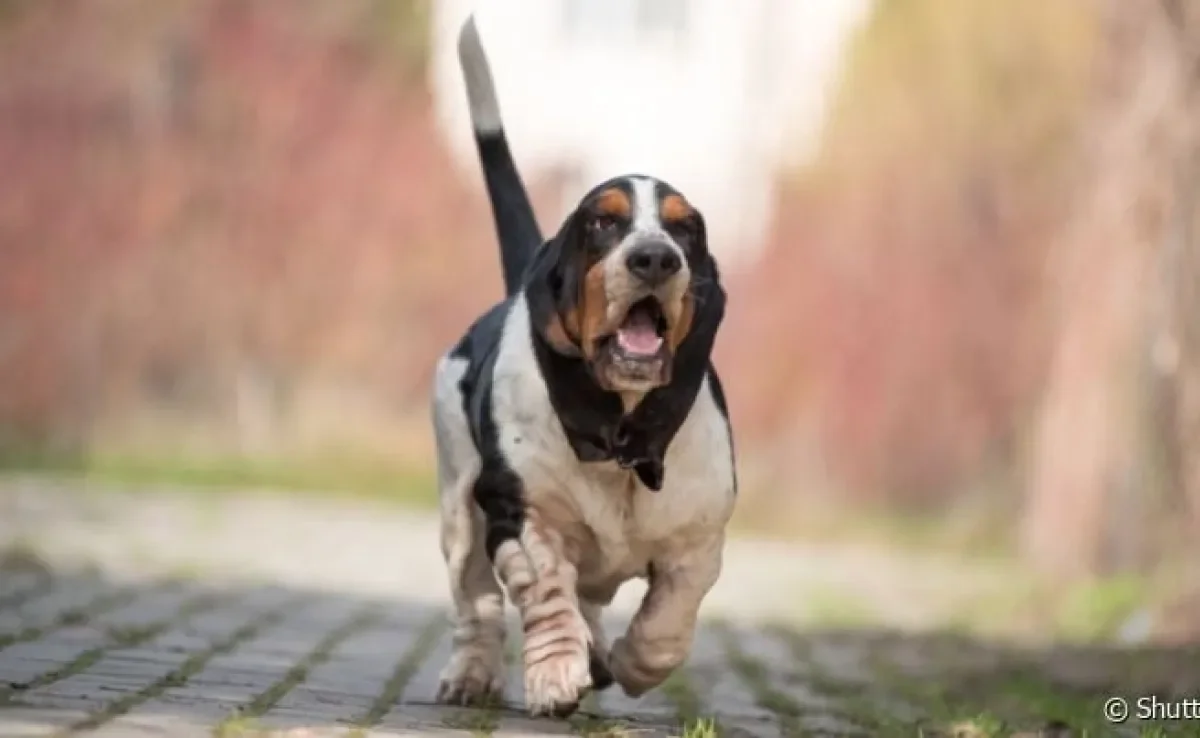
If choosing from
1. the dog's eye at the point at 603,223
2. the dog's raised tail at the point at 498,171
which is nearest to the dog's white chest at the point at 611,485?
the dog's eye at the point at 603,223

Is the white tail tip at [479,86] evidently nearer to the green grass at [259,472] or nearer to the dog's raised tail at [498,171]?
the dog's raised tail at [498,171]

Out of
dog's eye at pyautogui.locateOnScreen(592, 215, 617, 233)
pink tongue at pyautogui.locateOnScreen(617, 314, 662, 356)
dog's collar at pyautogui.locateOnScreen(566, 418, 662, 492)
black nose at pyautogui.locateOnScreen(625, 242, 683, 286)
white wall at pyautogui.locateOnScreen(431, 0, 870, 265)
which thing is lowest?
dog's collar at pyautogui.locateOnScreen(566, 418, 662, 492)

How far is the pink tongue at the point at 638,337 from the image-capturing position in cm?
489

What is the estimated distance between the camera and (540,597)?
514 centimetres

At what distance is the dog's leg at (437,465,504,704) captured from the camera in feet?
18.4

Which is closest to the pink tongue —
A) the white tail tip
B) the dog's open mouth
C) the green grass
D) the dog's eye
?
the dog's open mouth

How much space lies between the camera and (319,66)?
18.3 metres

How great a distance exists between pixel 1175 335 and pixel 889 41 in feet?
31.5

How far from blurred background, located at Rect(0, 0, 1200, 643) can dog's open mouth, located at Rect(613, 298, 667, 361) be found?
1025 centimetres

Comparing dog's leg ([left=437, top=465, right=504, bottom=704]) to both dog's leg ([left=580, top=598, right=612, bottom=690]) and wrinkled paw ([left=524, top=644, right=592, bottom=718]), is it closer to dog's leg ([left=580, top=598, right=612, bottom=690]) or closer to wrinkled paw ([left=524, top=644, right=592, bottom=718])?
dog's leg ([left=580, top=598, right=612, bottom=690])

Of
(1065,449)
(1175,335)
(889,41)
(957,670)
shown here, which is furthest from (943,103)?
(957,670)

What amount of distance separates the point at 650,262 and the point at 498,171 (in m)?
1.48

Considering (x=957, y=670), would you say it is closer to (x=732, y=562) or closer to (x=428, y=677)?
(x=428, y=677)

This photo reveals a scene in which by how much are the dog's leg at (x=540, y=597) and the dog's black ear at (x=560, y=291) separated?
1.28 feet
